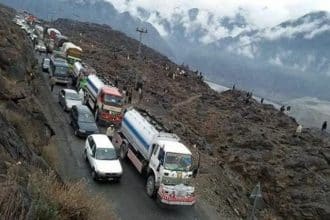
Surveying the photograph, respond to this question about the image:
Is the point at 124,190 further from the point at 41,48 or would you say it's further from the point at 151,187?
the point at 41,48

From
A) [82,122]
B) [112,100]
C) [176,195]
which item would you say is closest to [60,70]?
[112,100]

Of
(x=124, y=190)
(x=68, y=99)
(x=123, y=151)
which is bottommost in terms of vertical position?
(x=124, y=190)

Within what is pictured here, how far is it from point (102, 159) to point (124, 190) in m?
2.32

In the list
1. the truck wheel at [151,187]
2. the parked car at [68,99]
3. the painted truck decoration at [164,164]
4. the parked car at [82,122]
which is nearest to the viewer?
the painted truck decoration at [164,164]

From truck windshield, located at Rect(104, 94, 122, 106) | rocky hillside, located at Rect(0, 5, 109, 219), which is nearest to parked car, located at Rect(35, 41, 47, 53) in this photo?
truck windshield, located at Rect(104, 94, 122, 106)

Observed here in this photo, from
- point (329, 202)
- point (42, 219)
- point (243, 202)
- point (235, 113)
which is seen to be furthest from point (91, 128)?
point (235, 113)

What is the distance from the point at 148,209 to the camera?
23.0 metres

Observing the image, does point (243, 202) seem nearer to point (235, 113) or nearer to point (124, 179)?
point (124, 179)

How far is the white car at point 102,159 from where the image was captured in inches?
971

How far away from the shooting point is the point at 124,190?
24.6 metres

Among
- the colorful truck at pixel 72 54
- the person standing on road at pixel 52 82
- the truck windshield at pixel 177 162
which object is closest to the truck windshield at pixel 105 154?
the truck windshield at pixel 177 162

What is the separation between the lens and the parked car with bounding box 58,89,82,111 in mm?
38434

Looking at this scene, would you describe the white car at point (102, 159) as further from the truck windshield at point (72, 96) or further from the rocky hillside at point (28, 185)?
the truck windshield at point (72, 96)

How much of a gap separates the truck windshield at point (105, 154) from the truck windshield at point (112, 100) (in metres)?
10.5
